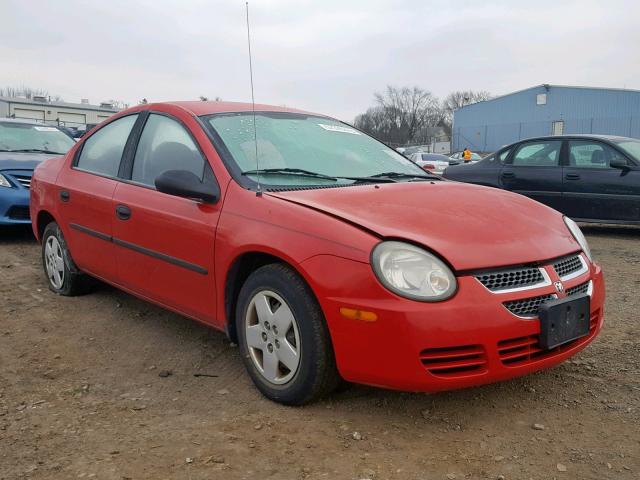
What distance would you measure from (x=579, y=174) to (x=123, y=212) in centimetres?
599

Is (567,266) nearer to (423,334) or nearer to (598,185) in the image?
(423,334)

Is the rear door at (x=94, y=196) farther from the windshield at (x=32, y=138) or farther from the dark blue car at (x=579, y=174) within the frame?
the dark blue car at (x=579, y=174)

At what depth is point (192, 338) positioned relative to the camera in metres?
3.71

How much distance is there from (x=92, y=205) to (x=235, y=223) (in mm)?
1537

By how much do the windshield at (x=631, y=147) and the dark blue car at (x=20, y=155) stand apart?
7.02 meters

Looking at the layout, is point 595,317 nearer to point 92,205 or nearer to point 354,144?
point 354,144

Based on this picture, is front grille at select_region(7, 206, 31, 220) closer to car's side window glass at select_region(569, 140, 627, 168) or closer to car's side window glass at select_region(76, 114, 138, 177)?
car's side window glass at select_region(76, 114, 138, 177)

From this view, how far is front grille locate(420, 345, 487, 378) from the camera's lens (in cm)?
234

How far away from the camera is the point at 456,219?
268 cm

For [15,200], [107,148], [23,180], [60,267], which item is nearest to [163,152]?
[107,148]

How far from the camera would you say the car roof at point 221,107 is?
354 cm

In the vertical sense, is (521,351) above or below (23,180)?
below

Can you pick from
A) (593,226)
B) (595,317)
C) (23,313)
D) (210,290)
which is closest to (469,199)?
(595,317)

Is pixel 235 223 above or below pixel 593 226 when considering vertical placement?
above
